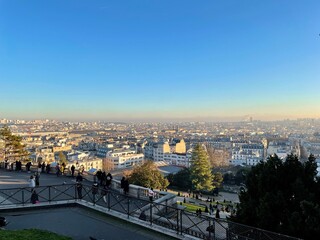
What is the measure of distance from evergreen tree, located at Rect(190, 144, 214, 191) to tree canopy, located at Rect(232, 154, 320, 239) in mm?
37147

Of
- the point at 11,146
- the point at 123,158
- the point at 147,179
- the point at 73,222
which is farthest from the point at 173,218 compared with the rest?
the point at 123,158

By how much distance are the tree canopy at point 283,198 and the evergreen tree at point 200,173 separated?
1462 inches

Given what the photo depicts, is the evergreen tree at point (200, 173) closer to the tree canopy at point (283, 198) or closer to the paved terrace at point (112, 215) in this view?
the paved terrace at point (112, 215)

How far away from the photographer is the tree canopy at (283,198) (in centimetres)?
844

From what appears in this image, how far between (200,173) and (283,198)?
1535 inches

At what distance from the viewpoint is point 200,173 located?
158 feet

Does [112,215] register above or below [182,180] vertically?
above

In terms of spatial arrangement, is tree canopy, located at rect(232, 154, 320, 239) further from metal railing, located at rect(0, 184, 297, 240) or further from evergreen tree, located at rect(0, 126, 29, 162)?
evergreen tree, located at rect(0, 126, 29, 162)

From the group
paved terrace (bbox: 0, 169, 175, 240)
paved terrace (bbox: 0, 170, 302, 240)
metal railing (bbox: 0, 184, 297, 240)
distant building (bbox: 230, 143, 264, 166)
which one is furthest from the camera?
distant building (bbox: 230, 143, 264, 166)

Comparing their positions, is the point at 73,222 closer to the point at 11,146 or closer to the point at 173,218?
the point at 173,218

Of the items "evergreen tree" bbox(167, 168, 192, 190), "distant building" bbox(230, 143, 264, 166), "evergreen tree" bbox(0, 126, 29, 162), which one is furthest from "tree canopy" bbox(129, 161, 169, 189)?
Answer: "distant building" bbox(230, 143, 264, 166)

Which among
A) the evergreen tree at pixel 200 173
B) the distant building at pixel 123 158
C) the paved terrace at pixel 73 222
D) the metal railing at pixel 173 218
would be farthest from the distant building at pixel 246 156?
the paved terrace at pixel 73 222

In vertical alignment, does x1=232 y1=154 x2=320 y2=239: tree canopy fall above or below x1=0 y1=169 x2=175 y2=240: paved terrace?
above

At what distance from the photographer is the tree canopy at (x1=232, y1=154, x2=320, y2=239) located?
27.7 feet
